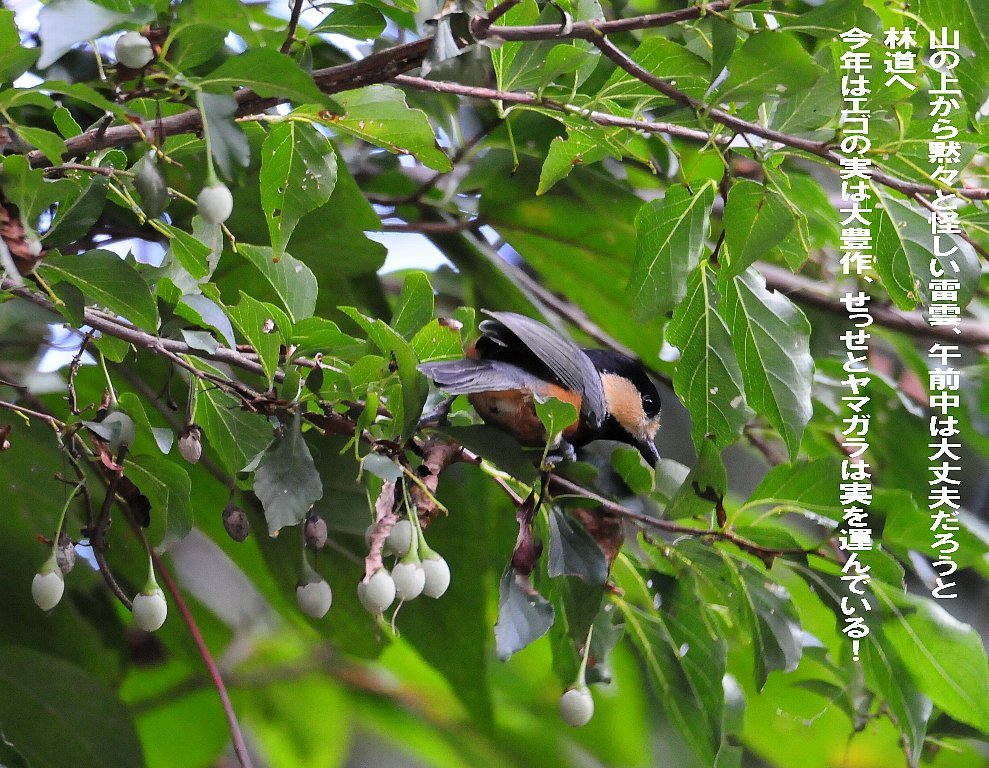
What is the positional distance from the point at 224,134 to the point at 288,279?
291mm

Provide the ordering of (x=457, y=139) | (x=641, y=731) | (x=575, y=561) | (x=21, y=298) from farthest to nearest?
(x=641, y=731) < (x=457, y=139) < (x=575, y=561) < (x=21, y=298)

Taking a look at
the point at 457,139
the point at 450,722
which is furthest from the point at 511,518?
the point at 457,139

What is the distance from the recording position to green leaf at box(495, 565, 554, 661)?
0.89 metres

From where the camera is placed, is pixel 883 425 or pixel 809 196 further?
pixel 883 425

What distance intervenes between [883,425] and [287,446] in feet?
4.42

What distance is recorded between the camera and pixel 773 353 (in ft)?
3.49

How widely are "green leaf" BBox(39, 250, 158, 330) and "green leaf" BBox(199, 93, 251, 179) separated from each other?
0.51 feet

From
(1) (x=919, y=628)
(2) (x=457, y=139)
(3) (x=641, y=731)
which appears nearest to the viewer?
(1) (x=919, y=628)

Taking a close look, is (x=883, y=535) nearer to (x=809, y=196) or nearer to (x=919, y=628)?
(x=919, y=628)

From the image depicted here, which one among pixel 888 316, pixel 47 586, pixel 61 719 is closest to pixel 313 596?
pixel 47 586

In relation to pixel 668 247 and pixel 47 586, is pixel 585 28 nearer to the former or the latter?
pixel 668 247

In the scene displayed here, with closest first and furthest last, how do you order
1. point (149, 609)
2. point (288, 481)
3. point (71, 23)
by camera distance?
point (71, 23) → point (288, 481) → point (149, 609)

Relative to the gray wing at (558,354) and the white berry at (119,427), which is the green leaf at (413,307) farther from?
the white berry at (119,427)

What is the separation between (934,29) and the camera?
932mm
